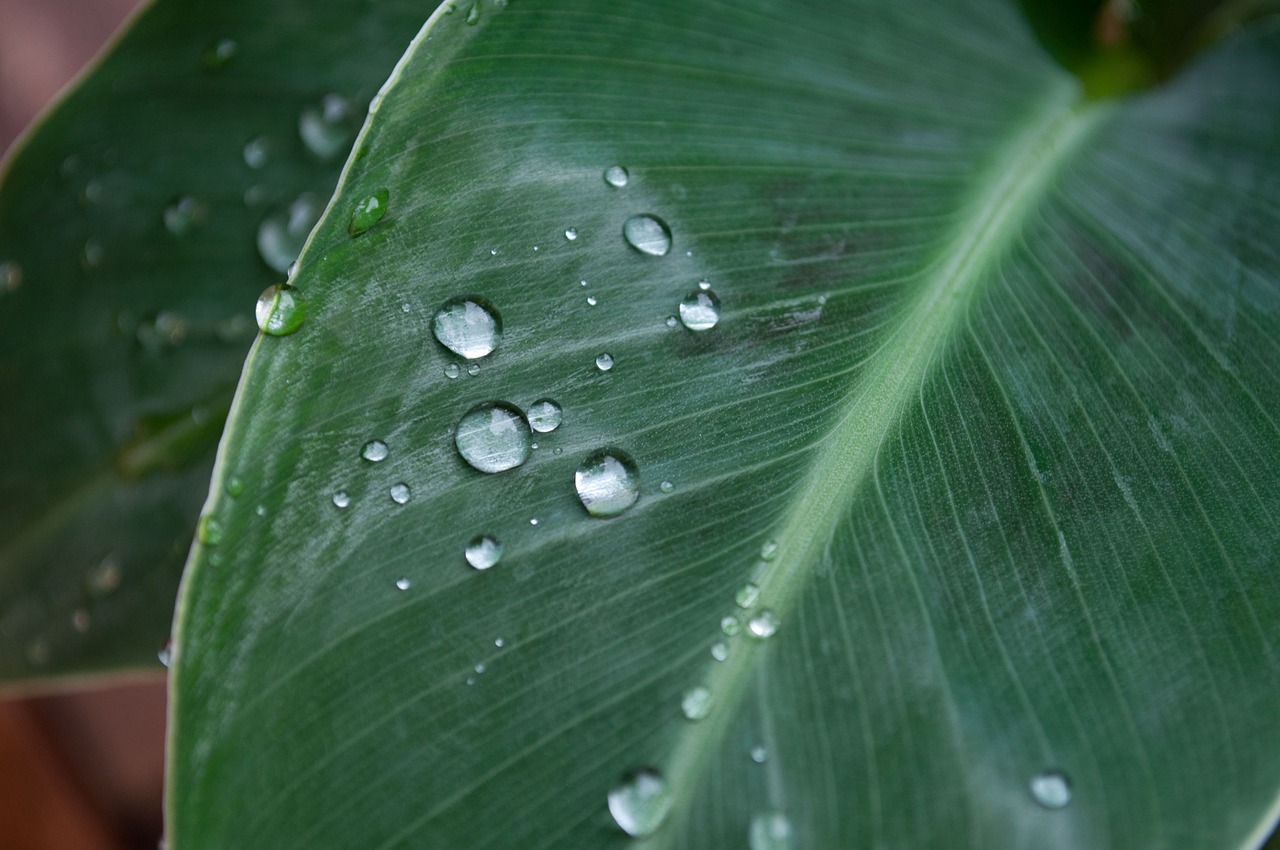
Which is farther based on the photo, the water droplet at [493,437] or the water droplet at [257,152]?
the water droplet at [257,152]

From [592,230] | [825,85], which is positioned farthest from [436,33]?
[825,85]

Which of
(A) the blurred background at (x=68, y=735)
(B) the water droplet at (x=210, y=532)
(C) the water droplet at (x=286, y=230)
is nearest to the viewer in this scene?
(B) the water droplet at (x=210, y=532)

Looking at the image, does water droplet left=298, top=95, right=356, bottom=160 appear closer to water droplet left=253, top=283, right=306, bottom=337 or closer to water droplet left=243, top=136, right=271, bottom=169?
water droplet left=243, top=136, right=271, bottom=169

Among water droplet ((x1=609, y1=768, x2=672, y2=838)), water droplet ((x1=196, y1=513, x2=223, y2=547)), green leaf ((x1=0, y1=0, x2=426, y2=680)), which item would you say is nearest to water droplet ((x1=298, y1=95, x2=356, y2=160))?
green leaf ((x1=0, y1=0, x2=426, y2=680))

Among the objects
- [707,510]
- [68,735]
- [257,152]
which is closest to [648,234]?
[707,510]

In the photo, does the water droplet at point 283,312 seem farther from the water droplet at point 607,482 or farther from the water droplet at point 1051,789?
the water droplet at point 1051,789

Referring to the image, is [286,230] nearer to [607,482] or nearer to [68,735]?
[607,482]

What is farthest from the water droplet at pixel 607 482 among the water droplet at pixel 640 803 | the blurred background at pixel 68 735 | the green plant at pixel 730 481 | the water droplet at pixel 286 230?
the blurred background at pixel 68 735
